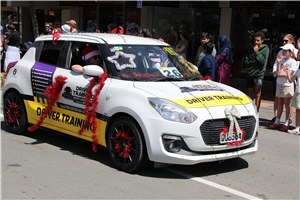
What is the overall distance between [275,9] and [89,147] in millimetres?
11073

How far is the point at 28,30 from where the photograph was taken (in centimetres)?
2564

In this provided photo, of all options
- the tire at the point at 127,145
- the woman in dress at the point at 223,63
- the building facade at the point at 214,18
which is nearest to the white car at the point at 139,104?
the tire at the point at 127,145

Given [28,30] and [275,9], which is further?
[28,30]

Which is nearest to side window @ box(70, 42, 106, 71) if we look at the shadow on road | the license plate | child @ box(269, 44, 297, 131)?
the shadow on road

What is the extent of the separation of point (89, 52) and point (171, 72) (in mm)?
1364

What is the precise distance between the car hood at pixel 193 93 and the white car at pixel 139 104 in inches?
0.5

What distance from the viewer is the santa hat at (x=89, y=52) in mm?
5734

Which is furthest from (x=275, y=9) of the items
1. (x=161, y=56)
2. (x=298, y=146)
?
(x=161, y=56)

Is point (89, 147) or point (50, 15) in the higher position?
point (50, 15)

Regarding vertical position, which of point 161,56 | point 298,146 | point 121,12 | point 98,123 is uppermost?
point 121,12

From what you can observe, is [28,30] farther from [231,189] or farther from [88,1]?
[231,189]

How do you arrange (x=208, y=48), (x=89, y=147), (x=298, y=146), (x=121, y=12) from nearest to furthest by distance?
(x=89, y=147) → (x=298, y=146) → (x=208, y=48) → (x=121, y=12)

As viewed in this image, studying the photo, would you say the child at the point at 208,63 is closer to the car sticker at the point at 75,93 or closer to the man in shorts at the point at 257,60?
the man in shorts at the point at 257,60

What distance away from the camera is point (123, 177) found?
15.7 feet
